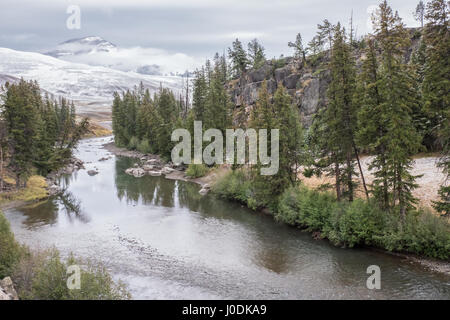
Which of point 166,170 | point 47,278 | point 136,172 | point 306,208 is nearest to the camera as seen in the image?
point 47,278

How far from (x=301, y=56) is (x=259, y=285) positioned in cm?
6390

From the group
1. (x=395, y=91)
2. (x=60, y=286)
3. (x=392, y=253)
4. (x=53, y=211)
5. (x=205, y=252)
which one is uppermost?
(x=395, y=91)

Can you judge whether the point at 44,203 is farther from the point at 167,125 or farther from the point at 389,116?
the point at 389,116

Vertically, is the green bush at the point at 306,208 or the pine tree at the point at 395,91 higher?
the pine tree at the point at 395,91

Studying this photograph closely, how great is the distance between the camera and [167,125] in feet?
221

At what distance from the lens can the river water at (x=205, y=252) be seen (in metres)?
20.0

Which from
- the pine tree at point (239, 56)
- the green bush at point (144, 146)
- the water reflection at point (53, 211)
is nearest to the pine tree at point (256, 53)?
the pine tree at point (239, 56)

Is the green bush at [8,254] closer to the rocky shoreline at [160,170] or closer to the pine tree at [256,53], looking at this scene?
the rocky shoreline at [160,170]

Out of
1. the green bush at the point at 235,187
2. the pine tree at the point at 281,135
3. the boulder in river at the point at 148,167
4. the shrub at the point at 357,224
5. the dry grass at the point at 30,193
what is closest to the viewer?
the shrub at the point at 357,224

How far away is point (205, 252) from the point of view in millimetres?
25969

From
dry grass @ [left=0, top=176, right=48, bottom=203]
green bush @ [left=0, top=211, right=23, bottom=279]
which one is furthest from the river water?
green bush @ [left=0, top=211, right=23, bottom=279]

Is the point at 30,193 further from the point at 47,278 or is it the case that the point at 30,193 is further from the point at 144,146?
the point at 144,146

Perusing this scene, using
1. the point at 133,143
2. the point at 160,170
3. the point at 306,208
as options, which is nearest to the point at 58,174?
the point at 160,170

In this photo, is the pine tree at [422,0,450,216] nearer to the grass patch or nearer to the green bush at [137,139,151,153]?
the grass patch
